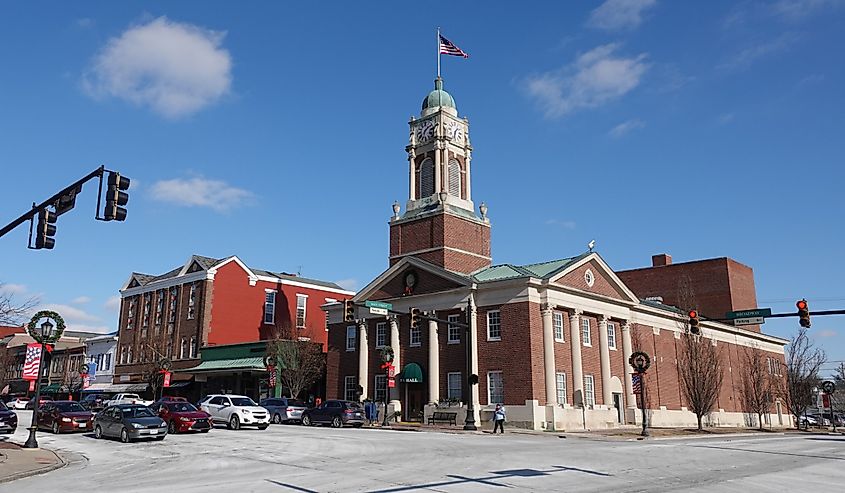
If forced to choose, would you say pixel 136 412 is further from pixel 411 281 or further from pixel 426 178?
pixel 426 178

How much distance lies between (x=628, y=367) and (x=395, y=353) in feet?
54.2

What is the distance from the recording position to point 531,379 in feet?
144

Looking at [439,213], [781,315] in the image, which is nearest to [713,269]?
[439,213]

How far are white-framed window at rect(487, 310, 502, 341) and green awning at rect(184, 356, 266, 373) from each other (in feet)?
65.5

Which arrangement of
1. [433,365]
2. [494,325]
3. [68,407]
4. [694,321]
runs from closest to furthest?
1. [694,321]
2. [68,407]
3. [494,325]
4. [433,365]

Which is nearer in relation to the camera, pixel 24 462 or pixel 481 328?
pixel 24 462

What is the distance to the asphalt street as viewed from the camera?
51.5ft

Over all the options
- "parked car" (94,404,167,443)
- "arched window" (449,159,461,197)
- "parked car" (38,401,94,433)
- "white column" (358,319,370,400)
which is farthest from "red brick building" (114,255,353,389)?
"parked car" (94,404,167,443)

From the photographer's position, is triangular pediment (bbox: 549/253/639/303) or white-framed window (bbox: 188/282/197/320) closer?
triangular pediment (bbox: 549/253/639/303)

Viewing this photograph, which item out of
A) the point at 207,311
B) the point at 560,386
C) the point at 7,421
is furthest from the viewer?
the point at 207,311

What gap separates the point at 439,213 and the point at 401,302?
6.80 m

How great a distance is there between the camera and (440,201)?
52.9 metres

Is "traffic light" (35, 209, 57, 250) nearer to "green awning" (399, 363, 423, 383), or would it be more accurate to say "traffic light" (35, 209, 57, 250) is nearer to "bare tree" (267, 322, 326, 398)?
"green awning" (399, 363, 423, 383)

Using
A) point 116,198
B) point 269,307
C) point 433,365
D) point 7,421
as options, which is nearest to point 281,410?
point 433,365
